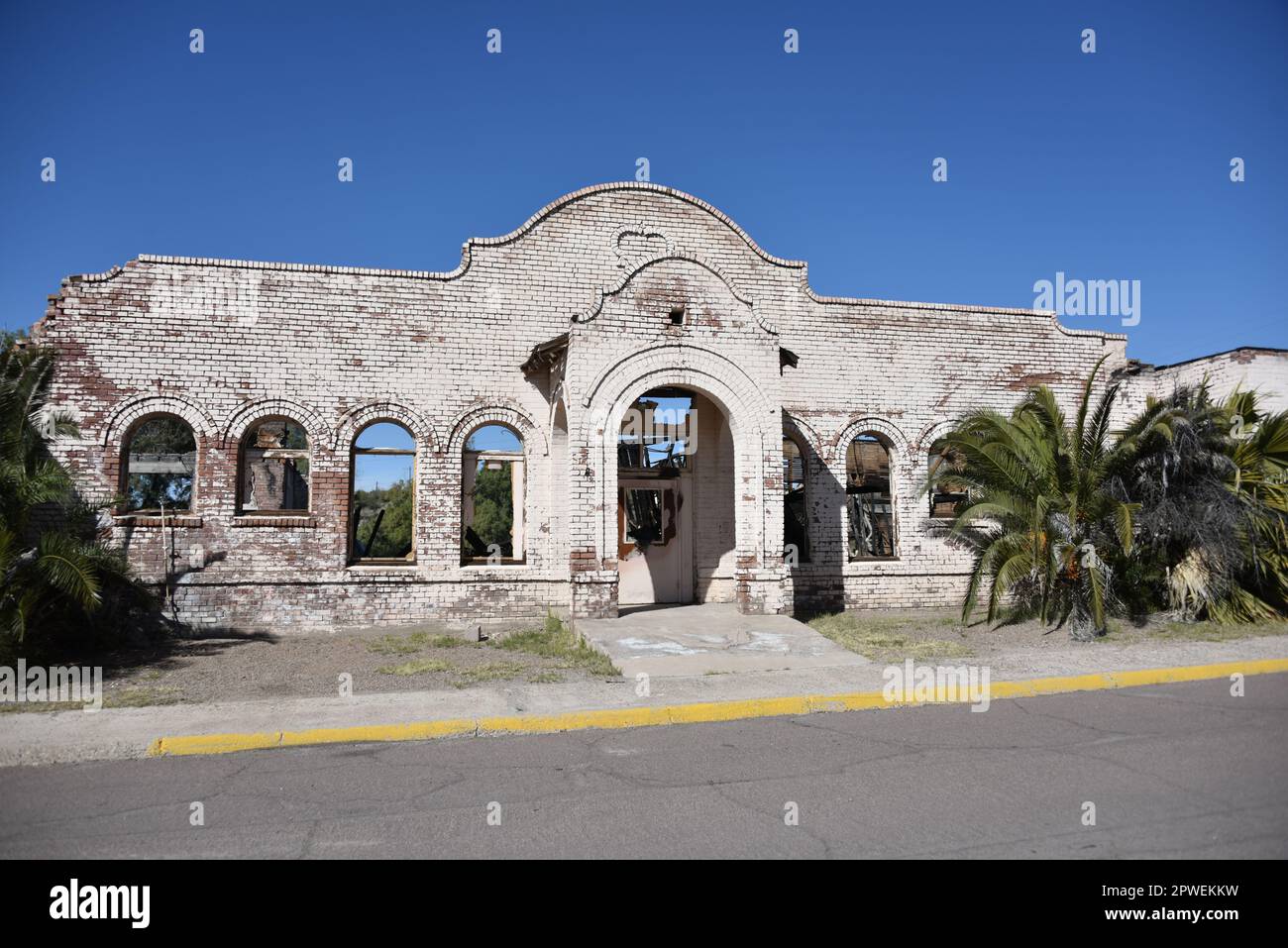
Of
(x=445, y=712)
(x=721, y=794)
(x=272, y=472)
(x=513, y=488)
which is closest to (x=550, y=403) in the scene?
(x=513, y=488)

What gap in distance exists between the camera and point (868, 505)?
21516mm

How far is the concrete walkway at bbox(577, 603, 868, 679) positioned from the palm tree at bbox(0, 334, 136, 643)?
6.26 meters

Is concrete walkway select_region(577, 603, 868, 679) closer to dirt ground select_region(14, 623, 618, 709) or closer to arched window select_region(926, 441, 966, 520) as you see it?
dirt ground select_region(14, 623, 618, 709)

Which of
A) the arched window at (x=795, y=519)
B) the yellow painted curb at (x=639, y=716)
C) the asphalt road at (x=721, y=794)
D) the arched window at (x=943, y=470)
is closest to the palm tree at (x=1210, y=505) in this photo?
the arched window at (x=943, y=470)

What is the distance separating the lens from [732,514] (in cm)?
1512

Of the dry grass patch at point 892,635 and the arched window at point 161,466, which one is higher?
the arched window at point 161,466

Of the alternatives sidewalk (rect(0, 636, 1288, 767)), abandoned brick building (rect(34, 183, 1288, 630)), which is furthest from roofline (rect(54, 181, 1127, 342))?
sidewalk (rect(0, 636, 1288, 767))

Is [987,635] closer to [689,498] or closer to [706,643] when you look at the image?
[706,643]

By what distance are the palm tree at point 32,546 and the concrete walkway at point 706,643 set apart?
6.26 m

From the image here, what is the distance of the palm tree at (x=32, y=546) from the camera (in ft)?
30.9

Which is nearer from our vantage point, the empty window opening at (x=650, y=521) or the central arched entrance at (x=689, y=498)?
the central arched entrance at (x=689, y=498)

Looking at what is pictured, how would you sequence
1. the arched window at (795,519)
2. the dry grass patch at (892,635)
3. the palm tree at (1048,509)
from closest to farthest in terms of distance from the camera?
the dry grass patch at (892,635)
the palm tree at (1048,509)
the arched window at (795,519)

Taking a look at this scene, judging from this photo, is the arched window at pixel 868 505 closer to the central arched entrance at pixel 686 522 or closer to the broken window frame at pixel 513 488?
the central arched entrance at pixel 686 522

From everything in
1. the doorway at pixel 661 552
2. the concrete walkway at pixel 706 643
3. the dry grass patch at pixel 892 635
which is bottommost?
the dry grass patch at pixel 892 635
